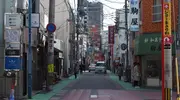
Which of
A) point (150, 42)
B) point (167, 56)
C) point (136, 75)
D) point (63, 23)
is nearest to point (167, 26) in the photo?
point (167, 56)

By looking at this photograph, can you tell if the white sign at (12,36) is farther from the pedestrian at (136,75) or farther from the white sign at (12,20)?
the pedestrian at (136,75)

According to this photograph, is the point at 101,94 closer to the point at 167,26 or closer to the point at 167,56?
the point at 167,56

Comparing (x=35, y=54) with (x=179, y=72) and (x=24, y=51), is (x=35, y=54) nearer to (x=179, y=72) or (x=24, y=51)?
(x=24, y=51)

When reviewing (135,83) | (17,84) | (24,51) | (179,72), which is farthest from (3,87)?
(135,83)

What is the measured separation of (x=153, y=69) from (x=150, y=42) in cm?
275

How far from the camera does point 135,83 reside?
3231 cm

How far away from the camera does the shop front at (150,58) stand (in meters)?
30.2

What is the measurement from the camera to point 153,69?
32062mm

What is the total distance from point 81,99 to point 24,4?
21.4 ft

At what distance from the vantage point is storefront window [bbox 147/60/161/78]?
104ft

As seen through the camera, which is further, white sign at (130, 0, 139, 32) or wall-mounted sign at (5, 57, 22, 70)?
white sign at (130, 0, 139, 32)

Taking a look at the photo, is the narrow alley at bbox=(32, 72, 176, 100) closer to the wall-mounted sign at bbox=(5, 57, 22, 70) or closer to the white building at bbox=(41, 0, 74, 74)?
the wall-mounted sign at bbox=(5, 57, 22, 70)

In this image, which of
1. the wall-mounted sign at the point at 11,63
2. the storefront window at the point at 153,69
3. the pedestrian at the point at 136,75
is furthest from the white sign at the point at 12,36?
the storefront window at the point at 153,69

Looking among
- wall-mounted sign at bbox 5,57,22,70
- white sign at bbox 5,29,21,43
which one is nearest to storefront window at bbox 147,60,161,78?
white sign at bbox 5,29,21,43
